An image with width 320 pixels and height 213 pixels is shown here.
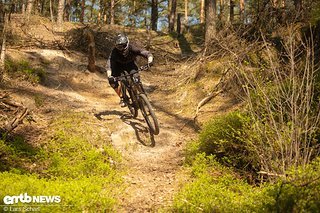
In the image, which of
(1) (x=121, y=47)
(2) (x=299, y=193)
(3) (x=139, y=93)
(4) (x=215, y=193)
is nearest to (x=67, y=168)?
(3) (x=139, y=93)

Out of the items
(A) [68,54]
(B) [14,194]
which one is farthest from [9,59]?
(B) [14,194]

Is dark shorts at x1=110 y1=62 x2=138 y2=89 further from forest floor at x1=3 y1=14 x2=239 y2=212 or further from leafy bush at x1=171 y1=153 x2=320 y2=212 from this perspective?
leafy bush at x1=171 y1=153 x2=320 y2=212

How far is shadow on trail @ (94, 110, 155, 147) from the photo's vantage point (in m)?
7.43

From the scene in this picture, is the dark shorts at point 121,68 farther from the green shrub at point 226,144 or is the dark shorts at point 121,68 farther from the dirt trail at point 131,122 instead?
the green shrub at point 226,144

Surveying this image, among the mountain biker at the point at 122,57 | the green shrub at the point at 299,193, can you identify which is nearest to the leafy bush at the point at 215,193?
the green shrub at the point at 299,193

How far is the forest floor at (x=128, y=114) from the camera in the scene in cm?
566

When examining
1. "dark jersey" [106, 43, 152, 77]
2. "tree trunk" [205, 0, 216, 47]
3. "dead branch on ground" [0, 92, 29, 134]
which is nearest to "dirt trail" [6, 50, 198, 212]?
"dead branch on ground" [0, 92, 29, 134]

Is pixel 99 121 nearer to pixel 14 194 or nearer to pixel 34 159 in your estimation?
pixel 34 159

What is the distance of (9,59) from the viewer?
33.5ft

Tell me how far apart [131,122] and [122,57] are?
1749 mm

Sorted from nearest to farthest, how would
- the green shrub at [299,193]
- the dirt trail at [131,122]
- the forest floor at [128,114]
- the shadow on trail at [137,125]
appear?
1. the green shrub at [299,193]
2. the dirt trail at [131,122]
3. the forest floor at [128,114]
4. the shadow on trail at [137,125]

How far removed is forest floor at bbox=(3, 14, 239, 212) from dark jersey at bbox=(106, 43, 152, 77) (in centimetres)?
140

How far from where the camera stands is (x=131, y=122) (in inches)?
322

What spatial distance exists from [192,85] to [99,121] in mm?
3985
